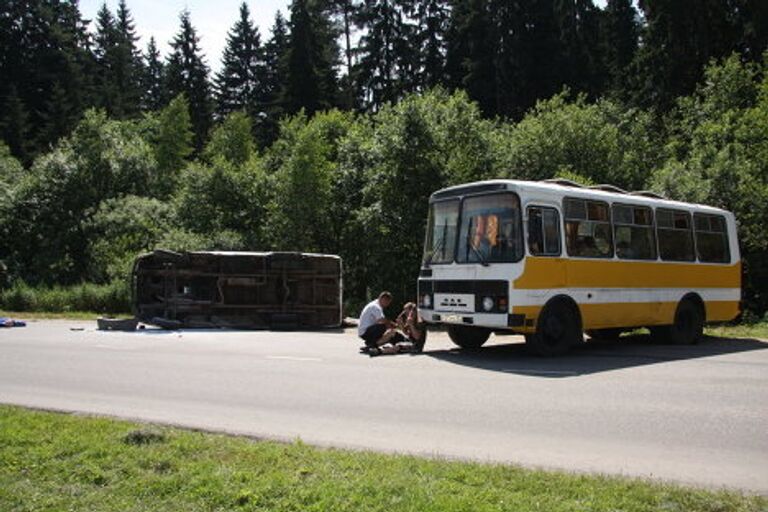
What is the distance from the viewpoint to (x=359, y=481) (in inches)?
220

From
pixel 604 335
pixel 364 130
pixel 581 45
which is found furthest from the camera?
pixel 581 45

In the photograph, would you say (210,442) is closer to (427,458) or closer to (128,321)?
(427,458)

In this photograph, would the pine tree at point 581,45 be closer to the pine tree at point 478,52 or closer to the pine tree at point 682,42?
the pine tree at point 478,52

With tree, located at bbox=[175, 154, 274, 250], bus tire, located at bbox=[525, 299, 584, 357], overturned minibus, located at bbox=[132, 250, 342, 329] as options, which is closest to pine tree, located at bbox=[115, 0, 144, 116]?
tree, located at bbox=[175, 154, 274, 250]

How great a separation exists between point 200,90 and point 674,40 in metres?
44.9

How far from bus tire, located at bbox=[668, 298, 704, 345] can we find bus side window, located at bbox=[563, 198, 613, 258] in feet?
10.2

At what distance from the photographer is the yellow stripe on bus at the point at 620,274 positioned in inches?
527

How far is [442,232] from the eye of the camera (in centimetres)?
1465

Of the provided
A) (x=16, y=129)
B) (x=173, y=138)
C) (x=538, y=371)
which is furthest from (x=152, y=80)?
(x=538, y=371)

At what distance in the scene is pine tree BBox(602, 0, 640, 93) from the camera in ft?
176

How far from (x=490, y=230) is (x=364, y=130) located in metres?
19.8

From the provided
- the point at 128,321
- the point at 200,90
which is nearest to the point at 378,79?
the point at 200,90

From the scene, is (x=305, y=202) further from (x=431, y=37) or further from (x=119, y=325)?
(x=431, y=37)

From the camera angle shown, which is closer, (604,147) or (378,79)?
(604,147)
